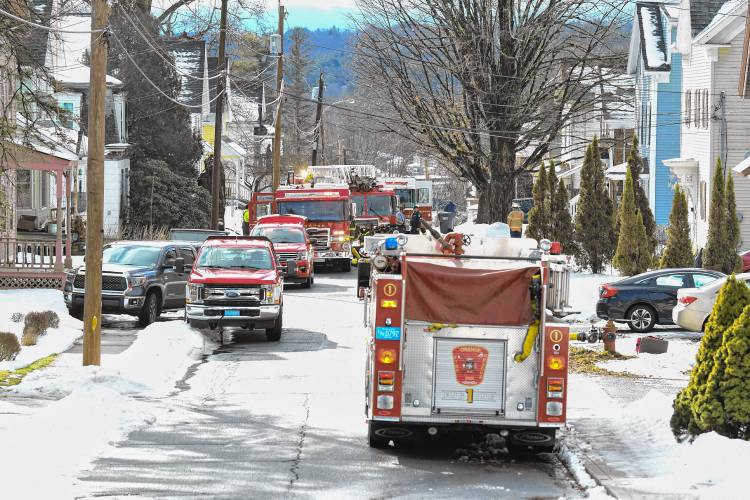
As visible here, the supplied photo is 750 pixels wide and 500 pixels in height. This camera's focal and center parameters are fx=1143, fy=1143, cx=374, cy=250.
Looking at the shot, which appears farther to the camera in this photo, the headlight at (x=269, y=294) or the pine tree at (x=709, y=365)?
the headlight at (x=269, y=294)

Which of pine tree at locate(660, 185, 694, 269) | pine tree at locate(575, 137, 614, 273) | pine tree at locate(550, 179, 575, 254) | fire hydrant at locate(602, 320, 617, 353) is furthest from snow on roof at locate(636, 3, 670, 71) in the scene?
fire hydrant at locate(602, 320, 617, 353)

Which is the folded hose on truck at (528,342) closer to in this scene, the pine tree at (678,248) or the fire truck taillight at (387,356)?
the fire truck taillight at (387,356)

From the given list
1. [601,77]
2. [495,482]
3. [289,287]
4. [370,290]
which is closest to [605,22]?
[601,77]

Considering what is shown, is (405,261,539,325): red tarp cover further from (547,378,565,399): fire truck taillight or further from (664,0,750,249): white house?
(664,0,750,249): white house

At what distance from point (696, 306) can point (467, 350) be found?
40.0ft

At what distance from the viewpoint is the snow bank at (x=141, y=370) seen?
52.2 feet

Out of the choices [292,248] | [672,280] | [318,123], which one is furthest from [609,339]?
[318,123]

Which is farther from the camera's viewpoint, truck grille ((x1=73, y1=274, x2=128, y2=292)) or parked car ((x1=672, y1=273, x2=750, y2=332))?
truck grille ((x1=73, y1=274, x2=128, y2=292))

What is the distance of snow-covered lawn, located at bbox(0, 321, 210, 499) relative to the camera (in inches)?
405

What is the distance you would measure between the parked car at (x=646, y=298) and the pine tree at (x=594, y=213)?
1238 centimetres

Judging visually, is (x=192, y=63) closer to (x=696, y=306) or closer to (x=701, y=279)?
(x=701, y=279)

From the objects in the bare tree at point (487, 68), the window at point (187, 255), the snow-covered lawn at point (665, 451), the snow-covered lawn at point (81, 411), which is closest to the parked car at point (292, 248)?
the bare tree at point (487, 68)

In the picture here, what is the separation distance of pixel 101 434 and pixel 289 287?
24.0 metres

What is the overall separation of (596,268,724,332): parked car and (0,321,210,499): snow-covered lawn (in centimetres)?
933
